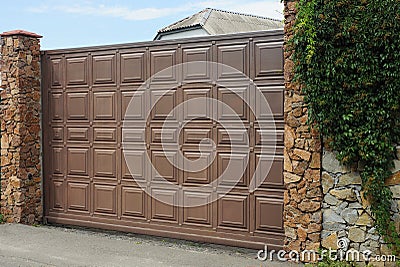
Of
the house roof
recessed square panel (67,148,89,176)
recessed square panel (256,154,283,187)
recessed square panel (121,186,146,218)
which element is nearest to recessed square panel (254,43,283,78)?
recessed square panel (256,154,283,187)

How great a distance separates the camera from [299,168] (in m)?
→ 5.30

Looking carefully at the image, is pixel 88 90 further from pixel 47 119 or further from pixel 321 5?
pixel 321 5

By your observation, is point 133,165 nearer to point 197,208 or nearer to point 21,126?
point 197,208

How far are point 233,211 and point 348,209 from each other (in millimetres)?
1370

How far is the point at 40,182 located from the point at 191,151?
235 cm

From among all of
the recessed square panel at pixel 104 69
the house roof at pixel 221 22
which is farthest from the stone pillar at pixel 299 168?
the house roof at pixel 221 22

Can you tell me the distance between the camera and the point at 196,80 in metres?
6.17

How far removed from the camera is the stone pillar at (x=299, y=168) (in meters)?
5.22

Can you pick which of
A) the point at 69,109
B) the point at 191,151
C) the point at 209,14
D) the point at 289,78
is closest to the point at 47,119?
the point at 69,109

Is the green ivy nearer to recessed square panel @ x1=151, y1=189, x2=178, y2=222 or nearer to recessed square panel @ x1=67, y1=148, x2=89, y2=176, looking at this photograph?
recessed square panel @ x1=151, y1=189, x2=178, y2=222

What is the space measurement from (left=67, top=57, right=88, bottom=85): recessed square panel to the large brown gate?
0.04ft

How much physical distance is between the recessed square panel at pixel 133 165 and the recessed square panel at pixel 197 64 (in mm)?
1093

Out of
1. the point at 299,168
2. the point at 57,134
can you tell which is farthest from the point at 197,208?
the point at 57,134

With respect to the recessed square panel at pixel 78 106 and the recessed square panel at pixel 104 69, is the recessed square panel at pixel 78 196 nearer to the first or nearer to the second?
the recessed square panel at pixel 78 106
